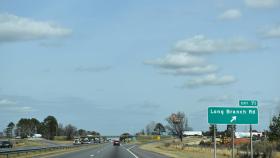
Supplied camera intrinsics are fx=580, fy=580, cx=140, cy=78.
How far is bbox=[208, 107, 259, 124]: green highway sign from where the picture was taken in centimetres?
4184

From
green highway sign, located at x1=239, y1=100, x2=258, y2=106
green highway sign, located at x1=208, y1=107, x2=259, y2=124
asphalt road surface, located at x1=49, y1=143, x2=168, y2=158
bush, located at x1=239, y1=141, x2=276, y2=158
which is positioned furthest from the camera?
bush, located at x1=239, y1=141, x2=276, y2=158

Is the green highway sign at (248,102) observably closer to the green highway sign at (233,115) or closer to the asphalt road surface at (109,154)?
the green highway sign at (233,115)

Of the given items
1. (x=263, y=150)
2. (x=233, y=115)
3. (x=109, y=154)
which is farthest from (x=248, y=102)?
(x=263, y=150)

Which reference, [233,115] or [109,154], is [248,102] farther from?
[109,154]

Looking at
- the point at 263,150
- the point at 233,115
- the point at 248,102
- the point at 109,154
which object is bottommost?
the point at 109,154

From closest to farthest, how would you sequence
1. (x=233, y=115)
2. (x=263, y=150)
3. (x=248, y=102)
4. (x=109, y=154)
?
(x=248, y=102)
(x=233, y=115)
(x=109, y=154)
(x=263, y=150)

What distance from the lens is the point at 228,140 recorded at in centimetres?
9700

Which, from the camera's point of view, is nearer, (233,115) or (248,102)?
(248,102)

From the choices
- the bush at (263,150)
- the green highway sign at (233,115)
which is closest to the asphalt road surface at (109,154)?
the bush at (263,150)

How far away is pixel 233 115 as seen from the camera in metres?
42.1

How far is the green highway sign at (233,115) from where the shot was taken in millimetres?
41844

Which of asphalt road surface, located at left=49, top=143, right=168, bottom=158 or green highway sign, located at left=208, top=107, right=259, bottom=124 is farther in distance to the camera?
asphalt road surface, located at left=49, top=143, right=168, bottom=158

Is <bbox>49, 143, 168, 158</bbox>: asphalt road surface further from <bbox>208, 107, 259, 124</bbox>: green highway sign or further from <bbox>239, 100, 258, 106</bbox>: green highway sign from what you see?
<bbox>239, 100, 258, 106</bbox>: green highway sign

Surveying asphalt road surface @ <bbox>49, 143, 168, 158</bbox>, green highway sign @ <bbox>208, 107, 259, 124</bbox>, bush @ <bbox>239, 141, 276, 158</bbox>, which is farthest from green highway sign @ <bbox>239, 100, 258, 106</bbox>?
asphalt road surface @ <bbox>49, 143, 168, 158</bbox>
